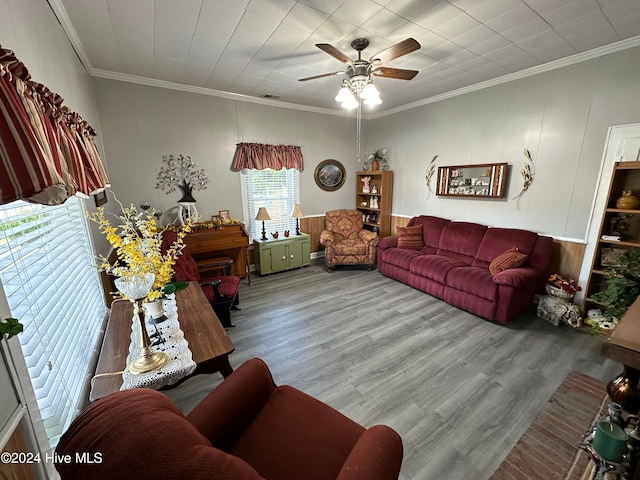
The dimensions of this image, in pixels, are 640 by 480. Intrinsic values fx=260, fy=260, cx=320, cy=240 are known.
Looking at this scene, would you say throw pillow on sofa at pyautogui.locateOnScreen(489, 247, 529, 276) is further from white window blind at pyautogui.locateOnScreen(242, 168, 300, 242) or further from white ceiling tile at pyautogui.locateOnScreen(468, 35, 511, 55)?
white window blind at pyautogui.locateOnScreen(242, 168, 300, 242)

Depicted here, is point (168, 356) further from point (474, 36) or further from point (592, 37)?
point (592, 37)

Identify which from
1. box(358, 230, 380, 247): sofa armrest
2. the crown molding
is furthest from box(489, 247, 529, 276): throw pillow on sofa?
the crown molding

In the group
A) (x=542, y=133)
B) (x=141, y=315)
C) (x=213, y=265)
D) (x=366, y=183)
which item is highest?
(x=542, y=133)

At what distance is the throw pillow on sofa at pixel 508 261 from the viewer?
2.89 metres

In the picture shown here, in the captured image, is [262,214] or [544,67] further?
[262,214]

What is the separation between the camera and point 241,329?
2.75 m

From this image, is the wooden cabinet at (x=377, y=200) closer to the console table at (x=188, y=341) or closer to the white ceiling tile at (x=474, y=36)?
the white ceiling tile at (x=474, y=36)

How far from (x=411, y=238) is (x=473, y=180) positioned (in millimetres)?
1171

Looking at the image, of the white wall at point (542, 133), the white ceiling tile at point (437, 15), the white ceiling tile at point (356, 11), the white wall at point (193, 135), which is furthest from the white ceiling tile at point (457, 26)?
the white wall at point (193, 135)

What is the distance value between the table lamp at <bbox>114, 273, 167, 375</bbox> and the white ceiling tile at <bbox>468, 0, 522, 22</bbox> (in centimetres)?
277

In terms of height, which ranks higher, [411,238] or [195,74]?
[195,74]

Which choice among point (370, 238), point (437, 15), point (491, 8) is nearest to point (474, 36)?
point (491, 8)

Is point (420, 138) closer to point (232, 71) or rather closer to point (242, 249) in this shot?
point (232, 71)

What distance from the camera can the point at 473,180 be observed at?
12.0 feet
